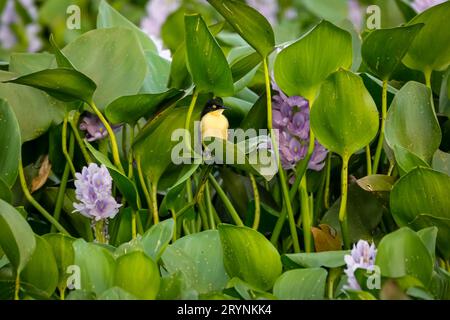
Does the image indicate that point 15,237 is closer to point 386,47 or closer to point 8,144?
point 8,144

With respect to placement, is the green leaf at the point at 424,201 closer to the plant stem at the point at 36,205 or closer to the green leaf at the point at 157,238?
the green leaf at the point at 157,238

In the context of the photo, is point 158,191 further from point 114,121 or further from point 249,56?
point 249,56

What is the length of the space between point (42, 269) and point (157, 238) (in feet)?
0.58

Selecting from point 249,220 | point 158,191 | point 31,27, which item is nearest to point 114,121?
point 158,191

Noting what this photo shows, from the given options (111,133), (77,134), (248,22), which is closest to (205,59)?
(248,22)

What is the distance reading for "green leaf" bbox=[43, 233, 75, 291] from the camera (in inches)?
57.6

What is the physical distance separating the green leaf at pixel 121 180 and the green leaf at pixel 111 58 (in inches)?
8.8

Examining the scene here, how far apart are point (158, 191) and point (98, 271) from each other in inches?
16.8

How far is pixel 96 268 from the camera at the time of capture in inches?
54.5

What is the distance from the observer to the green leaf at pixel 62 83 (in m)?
1.55

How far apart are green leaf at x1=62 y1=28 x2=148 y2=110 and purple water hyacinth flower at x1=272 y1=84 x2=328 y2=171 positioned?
0.86 feet

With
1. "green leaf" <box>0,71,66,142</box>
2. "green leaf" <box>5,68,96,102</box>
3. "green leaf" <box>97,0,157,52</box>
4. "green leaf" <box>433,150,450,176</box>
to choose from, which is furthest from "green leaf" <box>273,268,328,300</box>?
"green leaf" <box>97,0,157,52</box>

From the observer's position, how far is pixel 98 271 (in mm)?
1383

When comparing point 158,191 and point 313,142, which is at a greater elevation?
point 313,142
